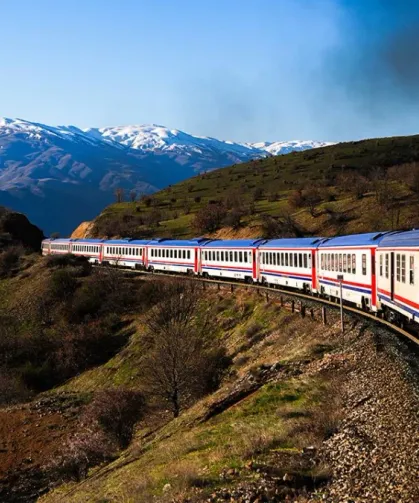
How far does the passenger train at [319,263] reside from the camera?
18766mm

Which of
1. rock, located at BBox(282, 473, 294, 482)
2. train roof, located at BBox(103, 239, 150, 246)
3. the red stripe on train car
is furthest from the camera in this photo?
train roof, located at BBox(103, 239, 150, 246)

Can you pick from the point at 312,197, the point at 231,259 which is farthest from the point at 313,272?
the point at 312,197

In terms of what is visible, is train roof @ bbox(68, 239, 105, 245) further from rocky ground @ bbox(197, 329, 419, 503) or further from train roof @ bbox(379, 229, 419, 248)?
rocky ground @ bbox(197, 329, 419, 503)

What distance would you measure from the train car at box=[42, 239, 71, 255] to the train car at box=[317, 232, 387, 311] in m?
66.5

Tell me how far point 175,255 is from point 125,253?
16.2m

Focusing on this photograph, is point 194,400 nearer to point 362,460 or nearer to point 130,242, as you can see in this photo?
point 362,460

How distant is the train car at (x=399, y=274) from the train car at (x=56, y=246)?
74.4 metres

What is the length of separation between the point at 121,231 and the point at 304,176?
3985 cm

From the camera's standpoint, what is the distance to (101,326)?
5362 cm

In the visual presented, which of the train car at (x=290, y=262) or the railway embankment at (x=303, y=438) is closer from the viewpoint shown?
the railway embankment at (x=303, y=438)

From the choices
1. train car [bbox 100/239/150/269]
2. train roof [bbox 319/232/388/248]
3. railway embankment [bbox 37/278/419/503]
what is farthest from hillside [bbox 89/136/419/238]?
railway embankment [bbox 37/278/419/503]

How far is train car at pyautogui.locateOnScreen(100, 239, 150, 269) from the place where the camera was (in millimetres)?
66250

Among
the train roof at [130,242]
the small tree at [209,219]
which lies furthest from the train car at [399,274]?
the small tree at [209,219]

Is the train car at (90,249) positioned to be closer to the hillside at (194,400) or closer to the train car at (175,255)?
the hillside at (194,400)
